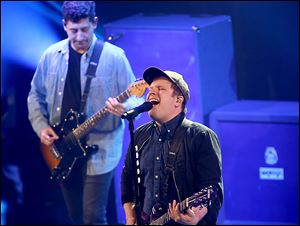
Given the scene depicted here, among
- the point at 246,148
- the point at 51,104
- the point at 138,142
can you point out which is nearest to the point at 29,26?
the point at 51,104

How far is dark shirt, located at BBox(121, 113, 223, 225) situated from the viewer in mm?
3633

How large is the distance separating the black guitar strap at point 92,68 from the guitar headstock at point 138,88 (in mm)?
346

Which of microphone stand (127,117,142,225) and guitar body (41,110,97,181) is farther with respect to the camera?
guitar body (41,110,97,181)

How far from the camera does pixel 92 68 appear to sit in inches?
194

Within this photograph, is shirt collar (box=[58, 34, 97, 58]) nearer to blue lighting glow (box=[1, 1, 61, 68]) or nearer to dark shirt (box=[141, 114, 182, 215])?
blue lighting glow (box=[1, 1, 61, 68])

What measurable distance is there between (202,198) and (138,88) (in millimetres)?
1173

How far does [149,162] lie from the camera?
3736 millimetres

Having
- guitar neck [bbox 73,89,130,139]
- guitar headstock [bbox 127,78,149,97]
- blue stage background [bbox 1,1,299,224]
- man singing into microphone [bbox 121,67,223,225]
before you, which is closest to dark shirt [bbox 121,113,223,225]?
man singing into microphone [bbox 121,67,223,225]

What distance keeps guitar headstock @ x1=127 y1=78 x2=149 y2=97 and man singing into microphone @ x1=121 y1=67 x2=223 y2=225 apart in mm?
782

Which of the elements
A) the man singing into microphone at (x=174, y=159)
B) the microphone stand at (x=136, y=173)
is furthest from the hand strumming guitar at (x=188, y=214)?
the microphone stand at (x=136, y=173)

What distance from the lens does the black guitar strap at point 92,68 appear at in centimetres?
489

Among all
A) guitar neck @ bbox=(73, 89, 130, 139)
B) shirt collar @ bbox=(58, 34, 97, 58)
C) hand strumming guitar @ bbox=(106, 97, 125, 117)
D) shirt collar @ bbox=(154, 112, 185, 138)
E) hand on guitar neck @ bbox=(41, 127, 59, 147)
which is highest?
shirt collar @ bbox=(58, 34, 97, 58)

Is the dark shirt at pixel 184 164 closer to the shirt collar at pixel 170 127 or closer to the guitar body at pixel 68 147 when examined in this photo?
the shirt collar at pixel 170 127

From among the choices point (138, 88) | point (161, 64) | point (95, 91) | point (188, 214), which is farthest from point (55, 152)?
point (188, 214)
